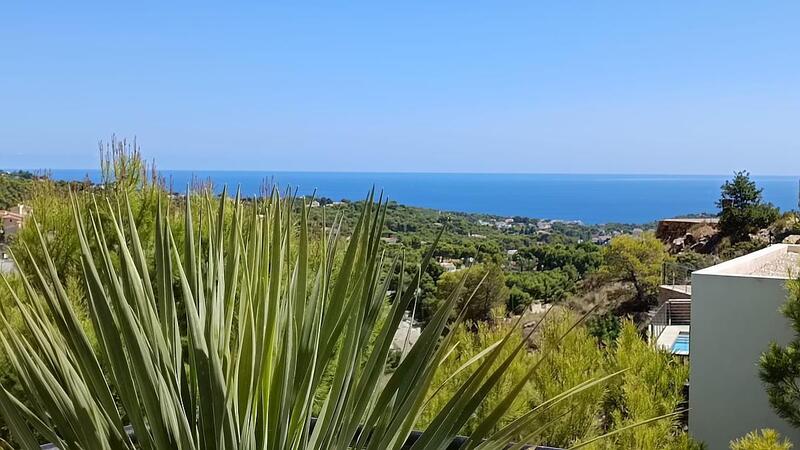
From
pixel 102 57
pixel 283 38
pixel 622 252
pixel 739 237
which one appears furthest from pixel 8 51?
pixel 739 237

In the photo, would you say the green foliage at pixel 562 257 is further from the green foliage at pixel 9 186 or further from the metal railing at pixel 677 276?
the green foliage at pixel 9 186

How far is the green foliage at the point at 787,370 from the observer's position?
367cm

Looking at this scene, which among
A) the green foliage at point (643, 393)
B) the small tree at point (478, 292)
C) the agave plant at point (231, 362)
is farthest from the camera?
the green foliage at point (643, 393)

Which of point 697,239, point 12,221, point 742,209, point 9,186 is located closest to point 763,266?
point 12,221

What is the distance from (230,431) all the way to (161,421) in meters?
0.09

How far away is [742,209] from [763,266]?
16.0 meters

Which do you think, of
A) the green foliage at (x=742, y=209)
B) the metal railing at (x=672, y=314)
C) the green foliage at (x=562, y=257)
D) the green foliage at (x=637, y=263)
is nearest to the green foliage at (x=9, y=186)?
the metal railing at (x=672, y=314)

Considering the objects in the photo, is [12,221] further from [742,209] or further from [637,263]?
[742,209]

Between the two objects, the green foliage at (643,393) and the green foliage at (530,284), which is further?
the green foliage at (530,284)

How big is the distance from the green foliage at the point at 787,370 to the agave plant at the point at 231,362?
11.1ft

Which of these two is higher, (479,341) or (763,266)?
(763,266)

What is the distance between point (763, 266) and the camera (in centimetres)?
532

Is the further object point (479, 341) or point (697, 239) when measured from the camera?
point (697, 239)

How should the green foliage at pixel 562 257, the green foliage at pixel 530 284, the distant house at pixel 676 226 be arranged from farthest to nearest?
the distant house at pixel 676 226
the green foliage at pixel 562 257
the green foliage at pixel 530 284
